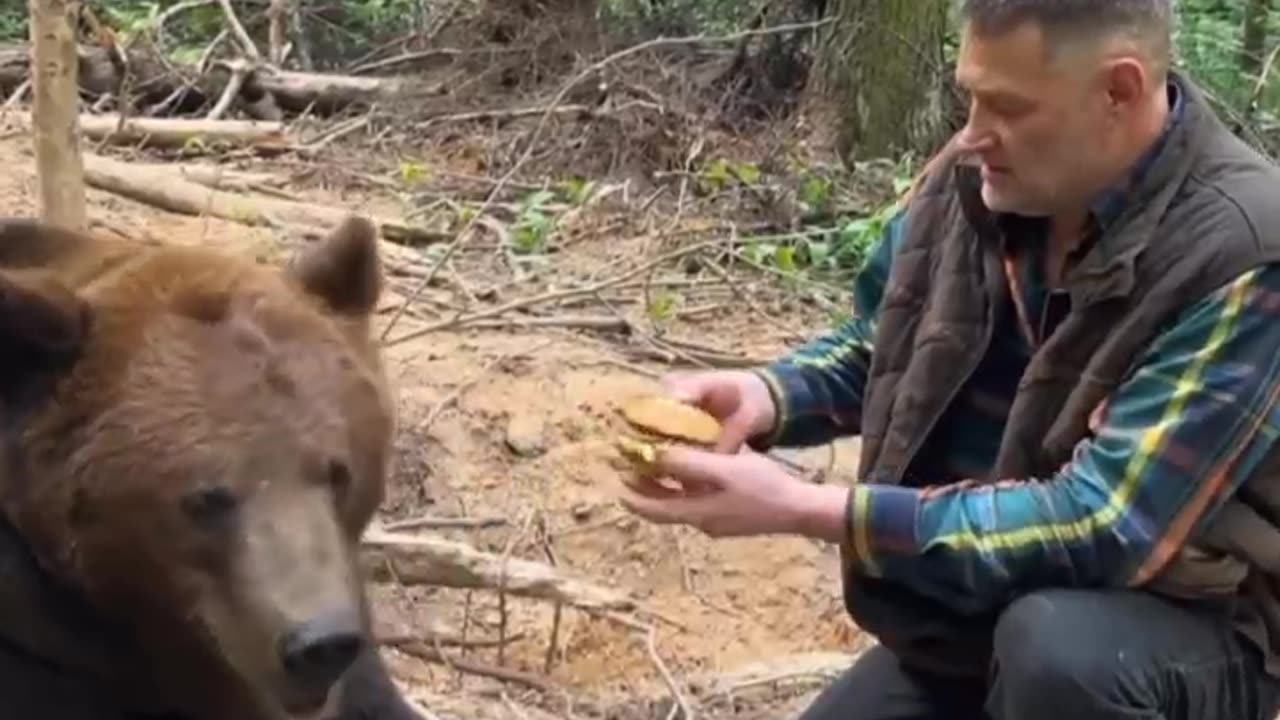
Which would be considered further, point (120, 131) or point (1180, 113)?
point (120, 131)

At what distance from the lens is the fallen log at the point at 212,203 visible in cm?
864

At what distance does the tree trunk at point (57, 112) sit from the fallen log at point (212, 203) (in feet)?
8.58

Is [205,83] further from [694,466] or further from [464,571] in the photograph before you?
[694,466]

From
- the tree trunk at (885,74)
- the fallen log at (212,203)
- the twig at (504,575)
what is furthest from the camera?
the tree trunk at (885,74)

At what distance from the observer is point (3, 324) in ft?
10.6

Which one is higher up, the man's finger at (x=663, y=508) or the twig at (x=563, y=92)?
the man's finger at (x=663, y=508)

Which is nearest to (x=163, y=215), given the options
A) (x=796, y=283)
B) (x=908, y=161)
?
(x=796, y=283)

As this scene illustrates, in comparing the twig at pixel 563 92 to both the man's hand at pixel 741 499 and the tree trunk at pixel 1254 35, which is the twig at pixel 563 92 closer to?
the tree trunk at pixel 1254 35

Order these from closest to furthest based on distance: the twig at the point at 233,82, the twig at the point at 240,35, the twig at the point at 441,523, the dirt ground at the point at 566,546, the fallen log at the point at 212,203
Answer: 1. the dirt ground at the point at 566,546
2. the twig at the point at 441,523
3. the fallen log at the point at 212,203
4. the twig at the point at 233,82
5. the twig at the point at 240,35

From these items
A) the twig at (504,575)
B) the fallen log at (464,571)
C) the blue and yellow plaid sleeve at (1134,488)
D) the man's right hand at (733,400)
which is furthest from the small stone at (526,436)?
the blue and yellow plaid sleeve at (1134,488)

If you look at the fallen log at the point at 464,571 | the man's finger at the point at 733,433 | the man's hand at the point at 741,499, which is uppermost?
the man's hand at the point at 741,499

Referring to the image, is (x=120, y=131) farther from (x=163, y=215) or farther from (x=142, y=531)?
(x=142, y=531)

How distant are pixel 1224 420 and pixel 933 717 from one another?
100 cm

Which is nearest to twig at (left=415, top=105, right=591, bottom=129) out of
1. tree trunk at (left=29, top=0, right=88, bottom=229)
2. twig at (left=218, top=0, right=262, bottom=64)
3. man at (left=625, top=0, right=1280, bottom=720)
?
twig at (left=218, top=0, right=262, bottom=64)
